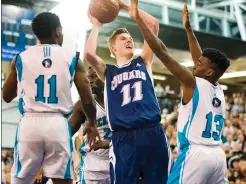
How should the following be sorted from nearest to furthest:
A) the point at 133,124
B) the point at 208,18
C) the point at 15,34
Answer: the point at 133,124
the point at 15,34
the point at 208,18

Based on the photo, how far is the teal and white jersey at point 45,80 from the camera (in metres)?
4.03

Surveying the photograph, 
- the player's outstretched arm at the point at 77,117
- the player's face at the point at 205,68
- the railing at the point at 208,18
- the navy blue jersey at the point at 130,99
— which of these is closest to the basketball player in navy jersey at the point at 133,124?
the navy blue jersey at the point at 130,99

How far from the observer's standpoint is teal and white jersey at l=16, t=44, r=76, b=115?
403 cm

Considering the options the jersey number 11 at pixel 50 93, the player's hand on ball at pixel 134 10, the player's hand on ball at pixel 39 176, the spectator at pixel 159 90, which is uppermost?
the player's hand on ball at pixel 134 10

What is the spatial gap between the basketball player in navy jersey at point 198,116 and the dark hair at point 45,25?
26.1 inches

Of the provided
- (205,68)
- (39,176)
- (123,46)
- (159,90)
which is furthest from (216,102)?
(159,90)

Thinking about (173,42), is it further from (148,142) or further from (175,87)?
(148,142)

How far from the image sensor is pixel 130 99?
4328 mm

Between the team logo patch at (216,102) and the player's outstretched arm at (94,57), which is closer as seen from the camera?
the team logo patch at (216,102)

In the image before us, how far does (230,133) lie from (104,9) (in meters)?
10.00

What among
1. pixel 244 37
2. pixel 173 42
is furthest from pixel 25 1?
pixel 244 37

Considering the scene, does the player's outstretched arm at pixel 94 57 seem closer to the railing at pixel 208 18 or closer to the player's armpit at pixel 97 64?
the player's armpit at pixel 97 64

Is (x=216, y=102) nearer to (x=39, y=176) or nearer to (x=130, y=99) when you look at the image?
(x=130, y=99)

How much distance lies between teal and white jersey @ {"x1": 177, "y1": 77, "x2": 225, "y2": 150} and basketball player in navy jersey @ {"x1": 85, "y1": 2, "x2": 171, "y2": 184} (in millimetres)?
223
